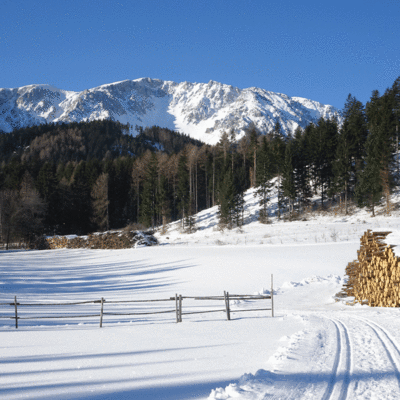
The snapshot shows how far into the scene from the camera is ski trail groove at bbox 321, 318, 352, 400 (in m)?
4.32

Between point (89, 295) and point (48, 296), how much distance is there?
222 centimetres

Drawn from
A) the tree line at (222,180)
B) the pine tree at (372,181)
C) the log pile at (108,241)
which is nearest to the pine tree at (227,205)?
the tree line at (222,180)

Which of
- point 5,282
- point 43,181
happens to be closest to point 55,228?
point 43,181

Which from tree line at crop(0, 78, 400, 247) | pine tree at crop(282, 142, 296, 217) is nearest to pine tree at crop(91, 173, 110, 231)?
tree line at crop(0, 78, 400, 247)

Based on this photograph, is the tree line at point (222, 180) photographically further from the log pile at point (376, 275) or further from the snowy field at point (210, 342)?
the log pile at point (376, 275)

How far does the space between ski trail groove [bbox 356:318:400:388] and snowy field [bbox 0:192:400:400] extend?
0.02 meters

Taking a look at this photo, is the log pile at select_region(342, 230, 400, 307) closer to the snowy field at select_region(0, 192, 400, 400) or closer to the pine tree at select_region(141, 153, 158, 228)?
the snowy field at select_region(0, 192, 400, 400)

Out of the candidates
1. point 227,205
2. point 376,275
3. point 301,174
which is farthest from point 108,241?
point 376,275

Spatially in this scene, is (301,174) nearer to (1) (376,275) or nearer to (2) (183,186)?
(2) (183,186)

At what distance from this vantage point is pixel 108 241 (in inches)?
1596

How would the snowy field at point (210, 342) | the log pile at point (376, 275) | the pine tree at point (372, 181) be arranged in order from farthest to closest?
the pine tree at point (372, 181) → the log pile at point (376, 275) → the snowy field at point (210, 342)

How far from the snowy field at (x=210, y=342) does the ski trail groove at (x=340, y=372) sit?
17mm

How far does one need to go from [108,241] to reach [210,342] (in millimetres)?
35154

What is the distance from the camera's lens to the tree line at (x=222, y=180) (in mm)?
41719
